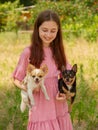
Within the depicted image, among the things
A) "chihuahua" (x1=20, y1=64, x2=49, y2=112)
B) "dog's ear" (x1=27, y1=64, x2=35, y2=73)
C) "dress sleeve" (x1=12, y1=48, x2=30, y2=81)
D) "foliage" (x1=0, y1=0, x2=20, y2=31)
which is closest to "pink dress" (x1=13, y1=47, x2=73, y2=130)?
"dress sleeve" (x1=12, y1=48, x2=30, y2=81)

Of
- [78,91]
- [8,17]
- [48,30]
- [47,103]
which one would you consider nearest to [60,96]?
[47,103]

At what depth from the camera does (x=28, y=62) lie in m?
2.95

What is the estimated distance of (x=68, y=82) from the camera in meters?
2.81

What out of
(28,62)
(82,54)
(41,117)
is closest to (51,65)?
(28,62)

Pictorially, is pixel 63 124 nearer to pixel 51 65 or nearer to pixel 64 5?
pixel 51 65

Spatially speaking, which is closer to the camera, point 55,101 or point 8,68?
point 55,101

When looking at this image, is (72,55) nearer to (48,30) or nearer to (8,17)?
(48,30)

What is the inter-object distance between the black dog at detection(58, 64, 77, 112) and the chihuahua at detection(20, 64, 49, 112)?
0.13 metres

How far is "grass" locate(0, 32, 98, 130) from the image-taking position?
14.4ft

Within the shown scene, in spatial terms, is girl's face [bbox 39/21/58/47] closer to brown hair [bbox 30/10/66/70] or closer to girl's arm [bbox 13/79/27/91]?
brown hair [bbox 30/10/66/70]

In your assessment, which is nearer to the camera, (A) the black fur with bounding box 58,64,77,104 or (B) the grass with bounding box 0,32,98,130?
(A) the black fur with bounding box 58,64,77,104

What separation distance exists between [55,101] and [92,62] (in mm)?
4529

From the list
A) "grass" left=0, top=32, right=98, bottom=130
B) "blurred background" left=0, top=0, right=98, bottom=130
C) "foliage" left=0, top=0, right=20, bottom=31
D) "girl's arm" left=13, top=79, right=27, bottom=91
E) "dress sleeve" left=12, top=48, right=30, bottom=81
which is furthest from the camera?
"foliage" left=0, top=0, right=20, bottom=31

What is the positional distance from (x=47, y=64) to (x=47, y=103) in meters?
0.29
